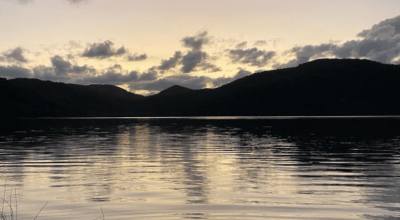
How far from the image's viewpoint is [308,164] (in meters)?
28.3

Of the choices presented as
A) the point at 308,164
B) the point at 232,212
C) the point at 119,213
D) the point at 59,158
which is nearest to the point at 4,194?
the point at 119,213

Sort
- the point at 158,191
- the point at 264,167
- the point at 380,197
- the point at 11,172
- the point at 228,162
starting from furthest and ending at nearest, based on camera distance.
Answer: the point at 228,162 → the point at 264,167 → the point at 11,172 → the point at 158,191 → the point at 380,197

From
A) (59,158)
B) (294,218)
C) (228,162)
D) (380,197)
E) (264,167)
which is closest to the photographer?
(294,218)

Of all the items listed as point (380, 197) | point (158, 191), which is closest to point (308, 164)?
point (380, 197)

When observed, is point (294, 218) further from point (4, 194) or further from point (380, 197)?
point (4, 194)

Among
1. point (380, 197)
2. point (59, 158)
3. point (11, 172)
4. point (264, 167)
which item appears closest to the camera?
point (380, 197)

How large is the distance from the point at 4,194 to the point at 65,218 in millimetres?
5509

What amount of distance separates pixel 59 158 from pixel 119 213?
20.0m

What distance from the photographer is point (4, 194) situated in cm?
1755

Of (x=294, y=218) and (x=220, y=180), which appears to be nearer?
(x=294, y=218)

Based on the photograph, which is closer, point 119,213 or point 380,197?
point 119,213

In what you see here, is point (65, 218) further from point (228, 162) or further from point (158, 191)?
point (228, 162)

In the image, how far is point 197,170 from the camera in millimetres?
25172

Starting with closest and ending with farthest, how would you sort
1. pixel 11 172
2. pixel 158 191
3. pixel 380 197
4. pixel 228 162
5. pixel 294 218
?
pixel 294 218 < pixel 380 197 < pixel 158 191 < pixel 11 172 < pixel 228 162
